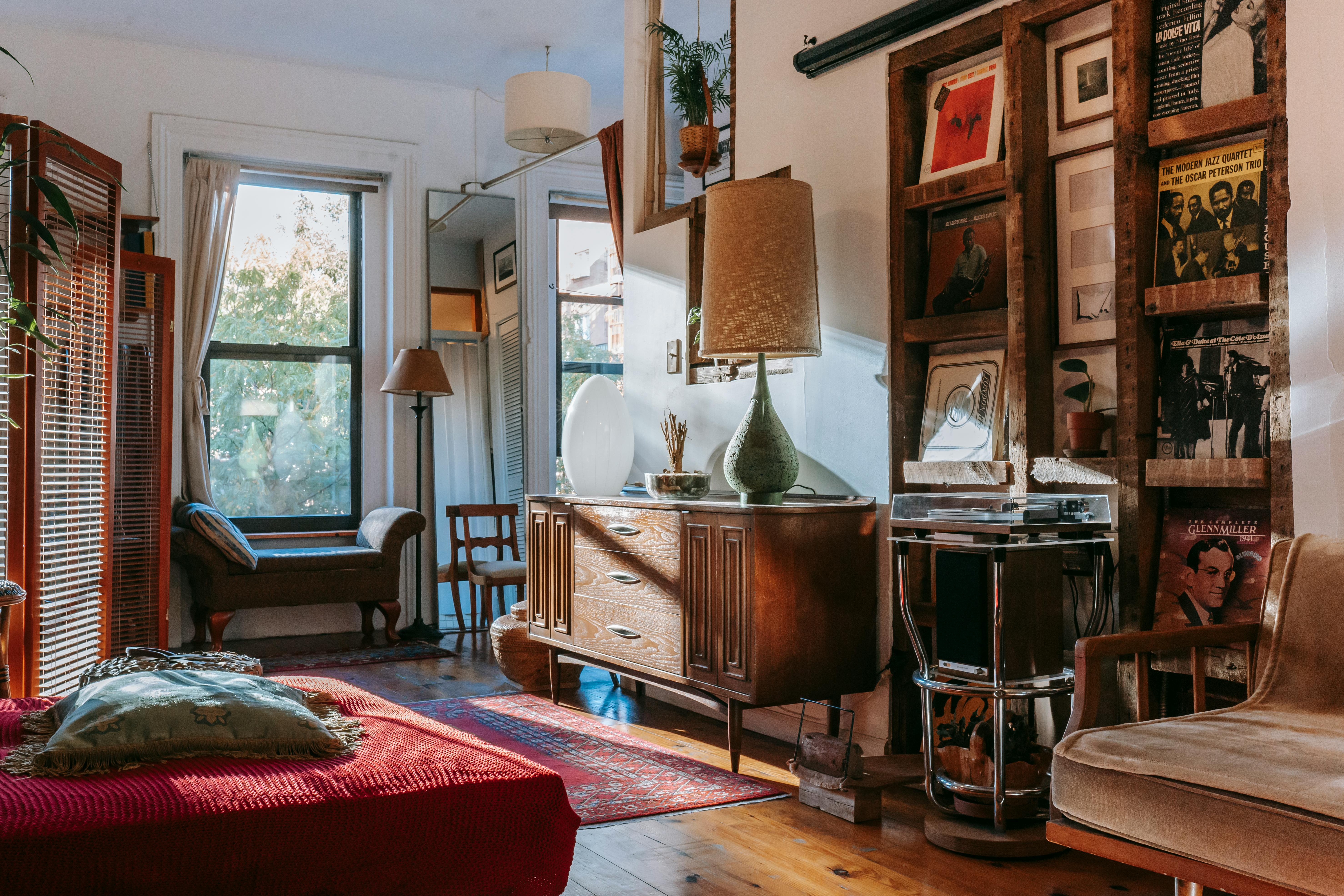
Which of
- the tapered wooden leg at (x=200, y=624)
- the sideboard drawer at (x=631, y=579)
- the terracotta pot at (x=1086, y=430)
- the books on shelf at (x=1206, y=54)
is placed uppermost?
the books on shelf at (x=1206, y=54)

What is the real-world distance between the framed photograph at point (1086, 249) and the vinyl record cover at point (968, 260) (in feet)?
0.50

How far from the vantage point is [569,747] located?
368 centimetres

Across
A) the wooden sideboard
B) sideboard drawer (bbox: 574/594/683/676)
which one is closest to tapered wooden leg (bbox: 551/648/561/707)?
sideboard drawer (bbox: 574/594/683/676)

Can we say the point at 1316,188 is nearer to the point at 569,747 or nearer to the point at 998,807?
the point at 998,807

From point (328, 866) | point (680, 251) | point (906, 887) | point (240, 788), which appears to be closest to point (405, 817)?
point (328, 866)

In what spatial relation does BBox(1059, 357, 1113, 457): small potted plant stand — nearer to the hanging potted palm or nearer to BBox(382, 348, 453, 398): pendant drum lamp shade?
the hanging potted palm

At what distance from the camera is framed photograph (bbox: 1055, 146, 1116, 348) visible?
112 inches

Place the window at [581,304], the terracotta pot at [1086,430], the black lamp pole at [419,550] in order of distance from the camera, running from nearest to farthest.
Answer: the terracotta pot at [1086,430], the black lamp pole at [419,550], the window at [581,304]

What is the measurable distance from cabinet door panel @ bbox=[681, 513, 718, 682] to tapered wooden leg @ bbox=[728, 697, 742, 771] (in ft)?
0.33

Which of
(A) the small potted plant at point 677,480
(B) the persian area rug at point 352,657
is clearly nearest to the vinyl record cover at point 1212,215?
(A) the small potted plant at point 677,480

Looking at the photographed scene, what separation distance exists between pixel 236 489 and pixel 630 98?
136 inches

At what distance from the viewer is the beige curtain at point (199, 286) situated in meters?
6.30

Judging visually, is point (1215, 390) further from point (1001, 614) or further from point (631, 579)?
point (631, 579)

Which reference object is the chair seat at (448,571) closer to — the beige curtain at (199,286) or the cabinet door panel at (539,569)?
A: the beige curtain at (199,286)
